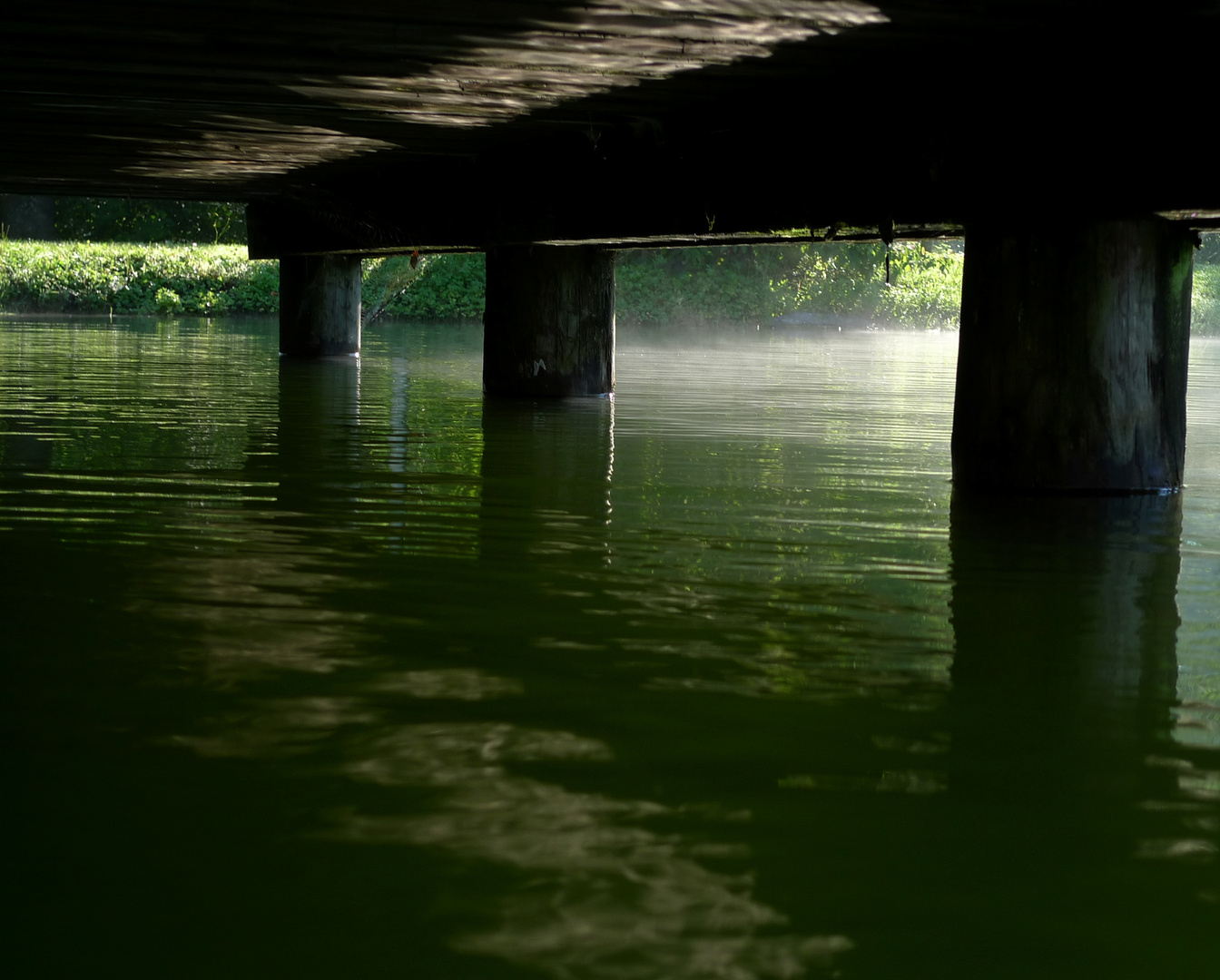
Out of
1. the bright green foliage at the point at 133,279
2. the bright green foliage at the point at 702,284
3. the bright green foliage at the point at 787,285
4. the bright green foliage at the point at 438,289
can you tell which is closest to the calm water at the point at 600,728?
the bright green foliage at the point at 133,279

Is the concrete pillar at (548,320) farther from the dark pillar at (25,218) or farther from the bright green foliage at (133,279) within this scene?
the dark pillar at (25,218)

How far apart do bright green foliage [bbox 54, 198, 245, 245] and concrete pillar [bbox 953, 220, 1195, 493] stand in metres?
47.5

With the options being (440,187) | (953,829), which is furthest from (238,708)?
(440,187)

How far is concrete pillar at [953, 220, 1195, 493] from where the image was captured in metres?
6.82

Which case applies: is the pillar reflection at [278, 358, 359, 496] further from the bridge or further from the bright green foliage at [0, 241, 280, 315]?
the bright green foliage at [0, 241, 280, 315]

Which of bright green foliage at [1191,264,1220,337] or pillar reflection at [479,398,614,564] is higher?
bright green foliage at [1191,264,1220,337]

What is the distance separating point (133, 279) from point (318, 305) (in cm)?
1936

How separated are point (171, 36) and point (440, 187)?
227 inches

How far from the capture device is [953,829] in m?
2.99

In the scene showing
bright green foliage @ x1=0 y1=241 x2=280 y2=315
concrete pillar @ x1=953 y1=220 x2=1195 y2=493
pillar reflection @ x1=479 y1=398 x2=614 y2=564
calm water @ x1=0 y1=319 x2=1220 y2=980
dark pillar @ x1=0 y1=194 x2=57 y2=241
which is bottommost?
calm water @ x1=0 y1=319 x2=1220 y2=980

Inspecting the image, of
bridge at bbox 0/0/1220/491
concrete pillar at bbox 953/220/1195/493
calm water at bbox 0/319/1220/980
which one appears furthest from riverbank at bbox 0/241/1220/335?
calm water at bbox 0/319/1220/980

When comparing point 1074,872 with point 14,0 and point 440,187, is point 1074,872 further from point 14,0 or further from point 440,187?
point 440,187

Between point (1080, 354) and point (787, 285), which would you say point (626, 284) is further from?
point (1080, 354)

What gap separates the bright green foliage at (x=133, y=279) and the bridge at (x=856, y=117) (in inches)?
1012
